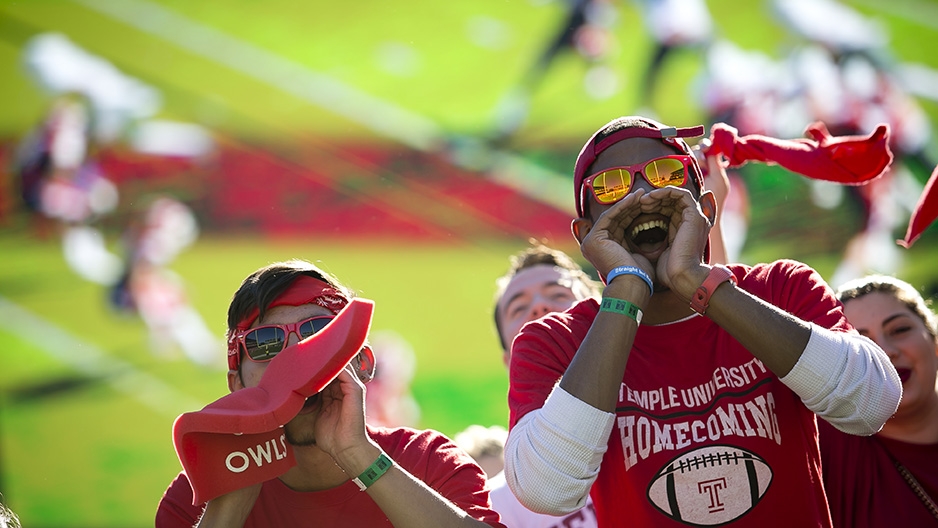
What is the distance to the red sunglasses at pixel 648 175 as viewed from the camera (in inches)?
84.3

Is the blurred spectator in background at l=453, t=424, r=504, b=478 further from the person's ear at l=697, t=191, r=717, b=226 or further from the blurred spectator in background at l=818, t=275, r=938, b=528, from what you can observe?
the person's ear at l=697, t=191, r=717, b=226

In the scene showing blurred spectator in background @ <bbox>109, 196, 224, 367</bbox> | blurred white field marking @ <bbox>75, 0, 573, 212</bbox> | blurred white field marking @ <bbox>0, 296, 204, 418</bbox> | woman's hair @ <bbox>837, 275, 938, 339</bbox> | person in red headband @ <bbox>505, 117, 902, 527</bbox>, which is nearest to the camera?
person in red headband @ <bbox>505, 117, 902, 527</bbox>

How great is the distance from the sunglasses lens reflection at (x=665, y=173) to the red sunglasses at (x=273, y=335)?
88cm

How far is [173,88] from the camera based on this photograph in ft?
21.2

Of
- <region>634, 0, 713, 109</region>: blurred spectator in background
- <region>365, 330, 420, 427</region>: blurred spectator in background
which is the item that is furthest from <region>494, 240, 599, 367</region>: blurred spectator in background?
<region>634, 0, 713, 109</region>: blurred spectator in background

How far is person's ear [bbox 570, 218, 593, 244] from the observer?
2256 mm

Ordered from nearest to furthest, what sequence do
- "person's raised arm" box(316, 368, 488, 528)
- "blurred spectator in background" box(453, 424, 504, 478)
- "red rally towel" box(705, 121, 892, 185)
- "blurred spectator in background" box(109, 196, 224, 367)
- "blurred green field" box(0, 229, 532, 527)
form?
"person's raised arm" box(316, 368, 488, 528), "red rally towel" box(705, 121, 892, 185), "blurred spectator in background" box(453, 424, 504, 478), "blurred green field" box(0, 229, 532, 527), "blurred spectator in background" box(109, 196, 224, 367)

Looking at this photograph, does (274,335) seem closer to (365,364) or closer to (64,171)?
(365,364)

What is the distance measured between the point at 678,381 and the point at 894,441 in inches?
40.9

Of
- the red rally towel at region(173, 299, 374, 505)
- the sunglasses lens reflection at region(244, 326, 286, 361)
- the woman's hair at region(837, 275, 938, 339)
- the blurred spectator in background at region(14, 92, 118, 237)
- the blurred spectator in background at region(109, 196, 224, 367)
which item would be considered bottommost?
the red rally towel at region(173, 299, 374, 505)

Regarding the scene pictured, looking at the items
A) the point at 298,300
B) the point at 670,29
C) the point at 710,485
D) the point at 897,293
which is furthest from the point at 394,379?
the point at 710,485

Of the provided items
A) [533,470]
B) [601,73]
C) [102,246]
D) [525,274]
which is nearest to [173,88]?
[102,246]

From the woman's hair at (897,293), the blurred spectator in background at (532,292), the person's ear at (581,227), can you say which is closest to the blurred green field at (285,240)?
the blurred spectator in background at (532,292)

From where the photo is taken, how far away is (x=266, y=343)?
228cm
